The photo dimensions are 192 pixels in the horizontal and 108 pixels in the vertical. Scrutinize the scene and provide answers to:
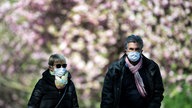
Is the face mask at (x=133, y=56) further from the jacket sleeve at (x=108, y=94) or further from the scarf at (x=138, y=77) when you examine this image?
the jacket sleeve at (x=108, y=94)

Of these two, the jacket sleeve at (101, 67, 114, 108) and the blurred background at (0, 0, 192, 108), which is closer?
the jacket sleeve at (101, 67, 114, 108)

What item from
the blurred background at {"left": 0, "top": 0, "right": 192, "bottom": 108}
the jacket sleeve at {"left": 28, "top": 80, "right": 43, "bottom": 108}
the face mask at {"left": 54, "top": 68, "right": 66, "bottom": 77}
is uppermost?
the blurred background at {"left": 0, "top": 0, "right": 192, "bottom": 108}

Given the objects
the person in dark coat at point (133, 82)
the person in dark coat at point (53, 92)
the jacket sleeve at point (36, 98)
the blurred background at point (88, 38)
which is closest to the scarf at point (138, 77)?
the person in dark coat at point (133, 82)

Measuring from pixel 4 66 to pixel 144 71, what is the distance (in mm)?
7378

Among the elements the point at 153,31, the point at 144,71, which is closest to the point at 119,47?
the point at 153,31

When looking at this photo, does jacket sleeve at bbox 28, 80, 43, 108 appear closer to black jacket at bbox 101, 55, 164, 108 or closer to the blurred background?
black jacket at bbox 101, 55, 164, 108

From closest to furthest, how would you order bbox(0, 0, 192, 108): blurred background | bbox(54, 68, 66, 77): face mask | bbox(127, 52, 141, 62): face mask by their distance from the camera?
bbox(54, 68, 66, 77): face mask
bbox(127, 52, 141, 62): face mask
bbox(0, 0, 192, 108): blurred background

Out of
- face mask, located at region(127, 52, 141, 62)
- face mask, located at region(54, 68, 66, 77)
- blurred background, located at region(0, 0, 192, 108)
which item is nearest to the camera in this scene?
face mask, located at region(54, 68, 66, 77)

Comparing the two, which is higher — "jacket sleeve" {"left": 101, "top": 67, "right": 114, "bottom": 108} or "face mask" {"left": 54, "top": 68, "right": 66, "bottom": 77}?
"face mask" {"left": 54, "top": 68, "right": 66, "bottom": 77}

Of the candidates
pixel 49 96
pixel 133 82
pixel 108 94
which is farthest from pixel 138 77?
pixel 49 96

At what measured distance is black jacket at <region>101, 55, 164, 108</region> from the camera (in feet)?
30.1

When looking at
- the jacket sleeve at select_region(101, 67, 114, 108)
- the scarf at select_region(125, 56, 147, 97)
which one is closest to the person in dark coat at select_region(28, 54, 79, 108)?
the jacket sleeve at select_region(101, 67, 114, 108)

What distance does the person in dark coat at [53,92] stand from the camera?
9102 millimetres

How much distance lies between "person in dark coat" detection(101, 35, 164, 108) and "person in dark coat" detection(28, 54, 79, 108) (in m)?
0.42
